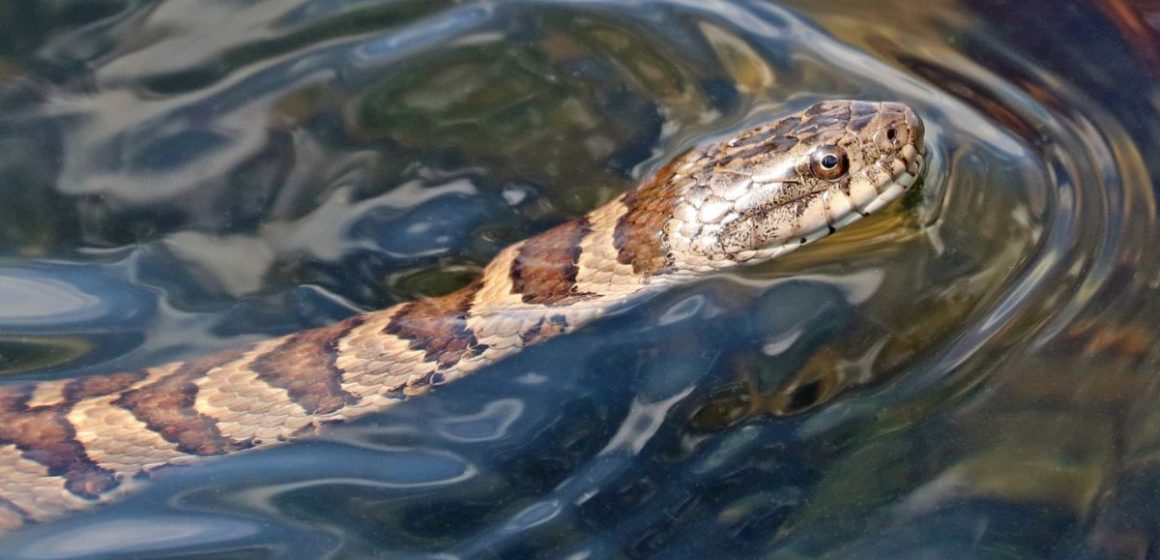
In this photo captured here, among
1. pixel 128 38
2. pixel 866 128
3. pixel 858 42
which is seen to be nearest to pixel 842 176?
pixel 866 128

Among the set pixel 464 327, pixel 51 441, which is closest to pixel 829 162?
pixel 464 327

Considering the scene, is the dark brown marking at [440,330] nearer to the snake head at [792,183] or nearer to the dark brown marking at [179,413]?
the dark brown marking at [179,413]

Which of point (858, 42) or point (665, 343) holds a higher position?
point (858, 42)

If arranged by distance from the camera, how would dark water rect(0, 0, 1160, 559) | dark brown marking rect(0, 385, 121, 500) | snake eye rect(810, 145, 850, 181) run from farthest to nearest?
1. snake eye rect(810, 145, 850, 181)
2. dark brown marking rect(0, 385, 121, 500)
3. dark water rect(0, 0, 1160, 559)

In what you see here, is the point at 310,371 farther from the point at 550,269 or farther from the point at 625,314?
the point at 625,314

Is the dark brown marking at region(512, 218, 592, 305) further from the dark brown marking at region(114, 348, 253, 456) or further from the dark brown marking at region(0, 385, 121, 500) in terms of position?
the dark brown marking at region(0, 385, 121, 500)

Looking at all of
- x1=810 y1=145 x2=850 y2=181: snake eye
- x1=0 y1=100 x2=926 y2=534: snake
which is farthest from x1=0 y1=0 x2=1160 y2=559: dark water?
x1=810 y1=145 x2=850 y2=181: snake eye

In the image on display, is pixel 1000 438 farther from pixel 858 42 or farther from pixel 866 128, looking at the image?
pixel 858 42
